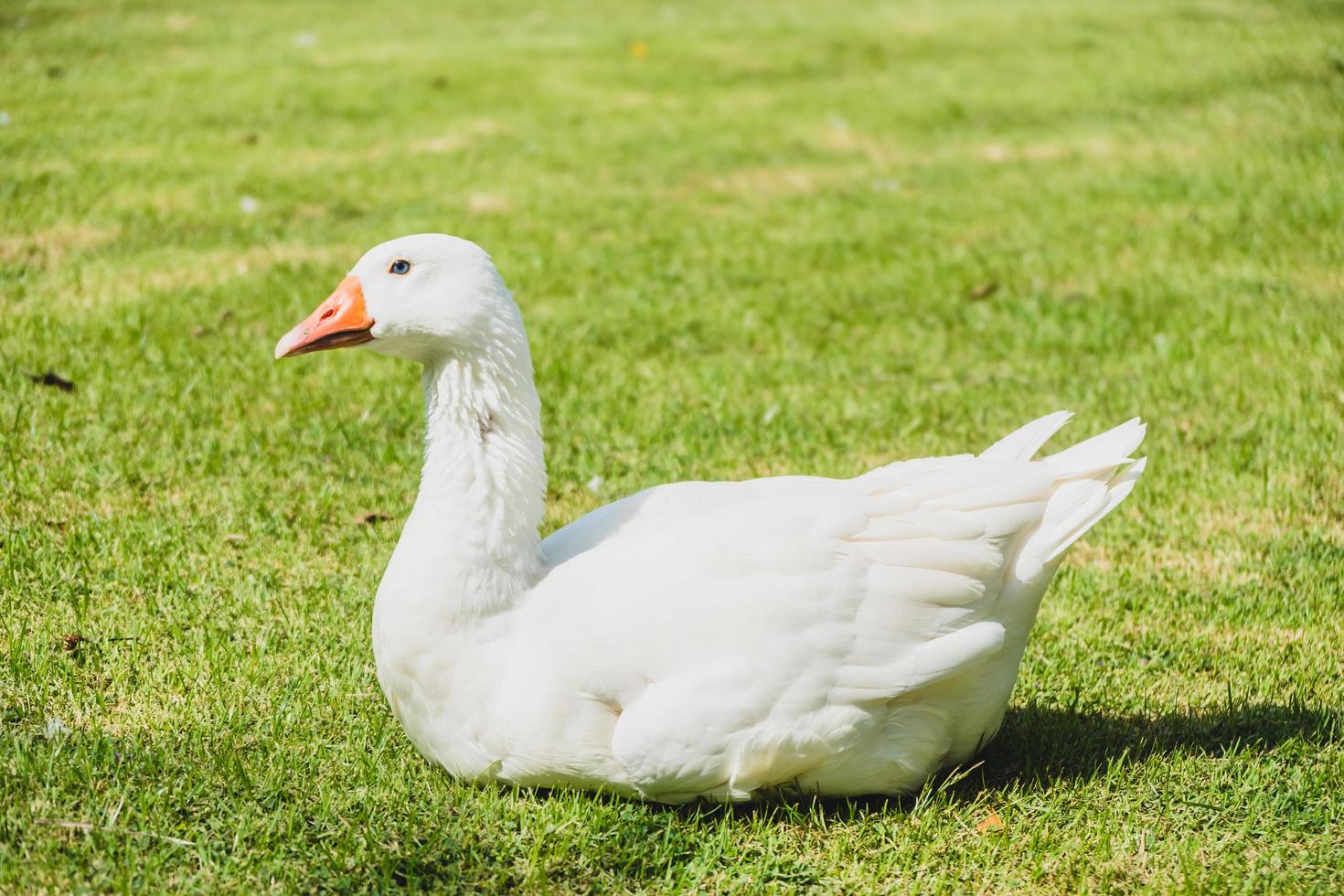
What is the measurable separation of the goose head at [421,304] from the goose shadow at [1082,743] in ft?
4.47

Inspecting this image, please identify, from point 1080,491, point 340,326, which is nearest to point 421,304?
point 340,326

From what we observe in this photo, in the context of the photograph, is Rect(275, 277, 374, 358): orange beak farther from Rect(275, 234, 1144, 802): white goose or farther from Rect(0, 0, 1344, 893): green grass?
Rect(0, 0, 1344, 893): green grass

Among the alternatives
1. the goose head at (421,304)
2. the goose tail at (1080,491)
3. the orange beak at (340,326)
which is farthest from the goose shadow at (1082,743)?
the orange beak at (340,326)

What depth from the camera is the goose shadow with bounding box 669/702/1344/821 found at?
11.1ft

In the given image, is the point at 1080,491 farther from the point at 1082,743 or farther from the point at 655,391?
the point at 655,391

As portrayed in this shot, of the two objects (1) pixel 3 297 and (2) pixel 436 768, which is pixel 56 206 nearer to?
(1) pixel 3 297

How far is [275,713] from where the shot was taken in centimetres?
354

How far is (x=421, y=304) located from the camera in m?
3.31

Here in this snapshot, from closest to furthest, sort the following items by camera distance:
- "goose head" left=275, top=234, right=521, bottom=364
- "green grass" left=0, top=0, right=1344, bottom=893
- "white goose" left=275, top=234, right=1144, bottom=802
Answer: "white goose" left=275, top=234, right=1144, bottom=802 → "green grass" left=0, top=0, right=1344, bottom=893 → "goose head" left=275, top=234, right=521, bottom=364

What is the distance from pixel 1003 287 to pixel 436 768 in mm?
5224

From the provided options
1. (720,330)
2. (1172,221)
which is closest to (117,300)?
(720,330)

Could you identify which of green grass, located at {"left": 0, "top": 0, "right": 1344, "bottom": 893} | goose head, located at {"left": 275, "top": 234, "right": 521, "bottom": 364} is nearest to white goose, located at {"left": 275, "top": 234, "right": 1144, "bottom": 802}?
goose head, located at {"left": 275, "top": 234, "right": 521, "bottom": 364}

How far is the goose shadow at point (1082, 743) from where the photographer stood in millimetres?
3377

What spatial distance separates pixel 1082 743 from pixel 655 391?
9.74ft
